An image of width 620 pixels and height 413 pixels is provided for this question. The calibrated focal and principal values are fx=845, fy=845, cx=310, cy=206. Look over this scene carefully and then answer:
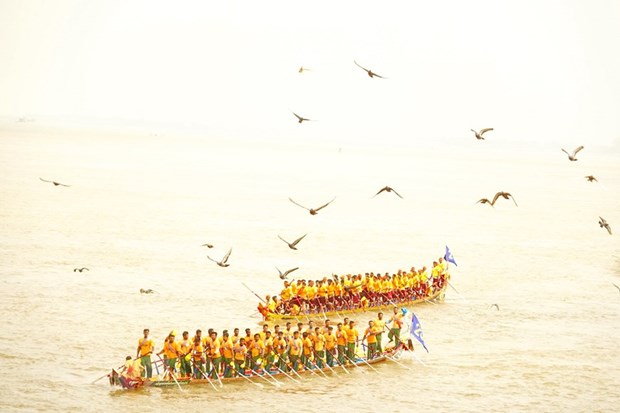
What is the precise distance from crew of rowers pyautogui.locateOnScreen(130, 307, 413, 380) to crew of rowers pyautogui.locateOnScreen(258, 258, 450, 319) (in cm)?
496

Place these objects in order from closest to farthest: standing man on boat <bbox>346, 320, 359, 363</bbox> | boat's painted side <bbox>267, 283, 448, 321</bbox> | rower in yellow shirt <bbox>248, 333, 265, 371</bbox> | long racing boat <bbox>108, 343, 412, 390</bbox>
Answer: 1. long racing boat <bbox>108, 343, 412, 390</bbox>
2. rower in yellow shirt <bbox>248, 333, 265, 371</bbox>
3. standing man on boat <bbox>346, 320, 359, 363</bbox>
4. boat's painted side <bbox>267, 283, 448, 321</bbox>

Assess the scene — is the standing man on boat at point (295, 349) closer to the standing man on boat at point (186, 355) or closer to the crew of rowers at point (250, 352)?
the crew of rowers at point (250, 352)

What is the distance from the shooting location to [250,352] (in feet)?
88.4

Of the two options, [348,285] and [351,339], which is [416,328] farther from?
[348,285]

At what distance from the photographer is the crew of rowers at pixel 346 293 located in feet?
113

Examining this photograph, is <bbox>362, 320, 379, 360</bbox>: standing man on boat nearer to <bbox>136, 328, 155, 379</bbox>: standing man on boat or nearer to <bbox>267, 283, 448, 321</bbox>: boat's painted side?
<bbox>267, 283, 448, 321</bbox>: boat's painted side

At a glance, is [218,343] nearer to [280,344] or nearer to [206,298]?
[280,344]

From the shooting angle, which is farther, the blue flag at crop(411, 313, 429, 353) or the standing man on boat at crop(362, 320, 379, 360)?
the blue flag at crop(411, 313, 429, 353)

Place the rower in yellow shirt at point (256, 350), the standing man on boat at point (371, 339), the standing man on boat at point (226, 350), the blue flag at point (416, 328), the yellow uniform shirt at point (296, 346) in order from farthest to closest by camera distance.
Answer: the blue flag at point (416, 328)
the standing man on boat at point (371, 339)
the yellow uniform shirt at point (296, 346)
the rower in yellow shirt at point (256, 350)
the standing man on boat at point (226, 350)

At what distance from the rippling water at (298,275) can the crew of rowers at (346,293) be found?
3.42 feet

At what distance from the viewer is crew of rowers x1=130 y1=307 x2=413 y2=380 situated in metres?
25.9

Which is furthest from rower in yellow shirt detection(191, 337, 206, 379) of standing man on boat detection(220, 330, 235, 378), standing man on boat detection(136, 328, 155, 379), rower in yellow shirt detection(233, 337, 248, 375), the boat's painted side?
the boat's painted side

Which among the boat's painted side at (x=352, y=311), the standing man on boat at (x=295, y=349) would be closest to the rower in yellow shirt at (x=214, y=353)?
the standing man on boat at (x=295, y=349)

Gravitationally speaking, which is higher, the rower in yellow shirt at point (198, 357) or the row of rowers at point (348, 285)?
the row of rowers at point (348, 285)
